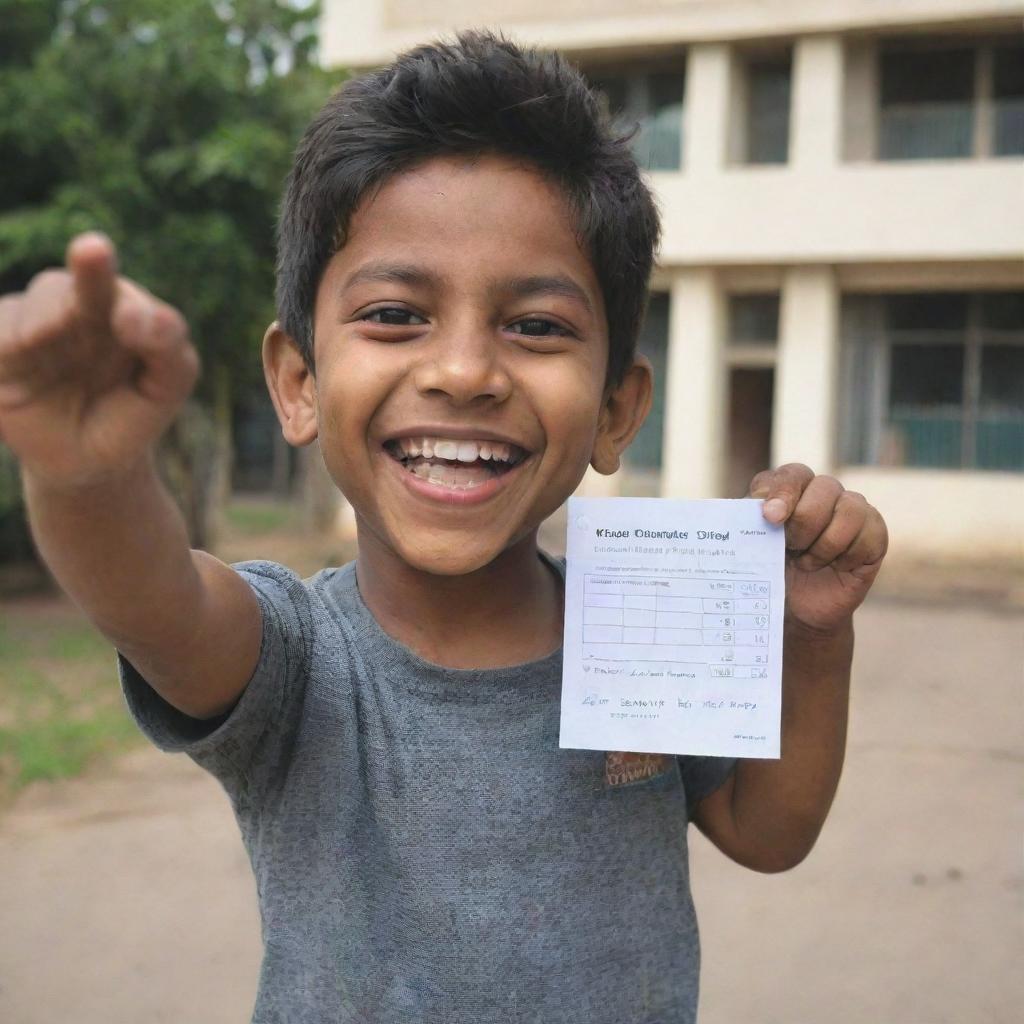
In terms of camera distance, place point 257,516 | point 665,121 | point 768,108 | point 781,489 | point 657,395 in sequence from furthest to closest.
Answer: point 257,516 → point 657,395 → point 665,121 → point 768,108 → point 781,489

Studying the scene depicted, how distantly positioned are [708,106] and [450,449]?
34.2 feet

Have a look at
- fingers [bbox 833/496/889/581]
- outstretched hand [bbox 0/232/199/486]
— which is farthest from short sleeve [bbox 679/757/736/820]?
outstretched hand [bbox 0/232/199/486]

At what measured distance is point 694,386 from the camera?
11.1 metres

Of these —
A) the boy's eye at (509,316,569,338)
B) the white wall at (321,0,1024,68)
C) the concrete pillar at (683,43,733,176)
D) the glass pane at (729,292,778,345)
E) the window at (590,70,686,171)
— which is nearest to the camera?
the boy's eye at (509,316,569,338)

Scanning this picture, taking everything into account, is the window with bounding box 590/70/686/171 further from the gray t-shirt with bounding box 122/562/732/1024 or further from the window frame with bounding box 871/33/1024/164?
the gray t-shirt with bounding box 122/562/732/1024

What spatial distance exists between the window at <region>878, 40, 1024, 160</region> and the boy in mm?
10478

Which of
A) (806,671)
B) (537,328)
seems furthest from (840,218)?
(537,328)

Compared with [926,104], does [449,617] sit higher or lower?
lower

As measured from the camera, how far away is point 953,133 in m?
10.5

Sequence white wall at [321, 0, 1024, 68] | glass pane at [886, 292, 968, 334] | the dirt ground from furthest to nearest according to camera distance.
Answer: glass pane at [886, 292, 968, 334] < white wall at [321, 0, 1024, 68] < the dirt ground

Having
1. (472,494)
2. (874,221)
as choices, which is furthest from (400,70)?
(874,221)

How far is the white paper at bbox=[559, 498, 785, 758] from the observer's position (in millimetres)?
1209

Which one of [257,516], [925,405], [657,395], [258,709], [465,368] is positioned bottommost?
[258,709]

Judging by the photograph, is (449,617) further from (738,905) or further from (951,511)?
(951,511)
